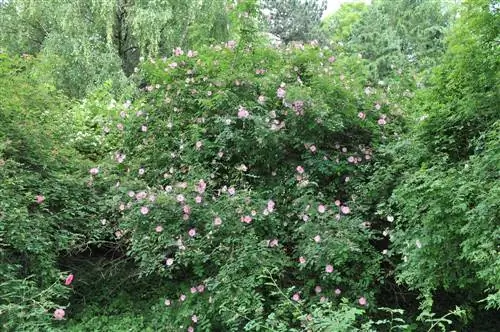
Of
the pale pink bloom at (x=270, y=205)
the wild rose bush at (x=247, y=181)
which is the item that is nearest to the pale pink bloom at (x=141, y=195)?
the wild rose bush at (x=247, y=181)

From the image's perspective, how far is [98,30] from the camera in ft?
36.0

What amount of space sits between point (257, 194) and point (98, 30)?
840 centimetres

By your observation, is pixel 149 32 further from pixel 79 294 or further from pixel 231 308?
pixel 231 308

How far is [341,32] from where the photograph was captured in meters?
24.2

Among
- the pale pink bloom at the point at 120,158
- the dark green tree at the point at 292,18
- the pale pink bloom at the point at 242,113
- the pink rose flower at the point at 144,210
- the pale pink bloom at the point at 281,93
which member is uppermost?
the dark green tree at the point at 292,18

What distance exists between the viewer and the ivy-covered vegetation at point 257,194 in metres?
3.12

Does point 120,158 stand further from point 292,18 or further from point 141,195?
point 292,18

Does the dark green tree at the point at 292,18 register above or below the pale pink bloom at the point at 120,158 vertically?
above

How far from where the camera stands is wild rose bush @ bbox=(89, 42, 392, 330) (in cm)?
357

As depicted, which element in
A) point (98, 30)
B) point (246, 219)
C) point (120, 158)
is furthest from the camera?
point (98, 30)

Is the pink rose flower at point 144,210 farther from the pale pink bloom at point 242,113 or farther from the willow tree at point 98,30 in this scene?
the willow tree at point 98,30

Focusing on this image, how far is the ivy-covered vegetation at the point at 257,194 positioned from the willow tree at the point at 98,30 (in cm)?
475

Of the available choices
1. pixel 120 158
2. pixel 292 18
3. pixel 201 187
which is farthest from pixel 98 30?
pixel 292 18

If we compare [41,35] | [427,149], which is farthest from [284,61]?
[41,35]
